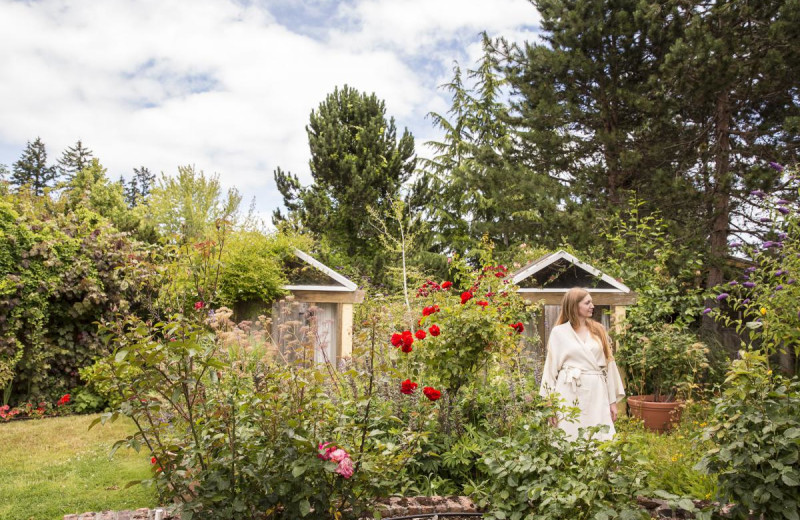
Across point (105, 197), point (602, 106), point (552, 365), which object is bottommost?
point (552, 365)

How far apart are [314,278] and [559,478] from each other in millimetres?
5978

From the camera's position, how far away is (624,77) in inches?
392

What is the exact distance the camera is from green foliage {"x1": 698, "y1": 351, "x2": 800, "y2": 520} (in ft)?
6.76

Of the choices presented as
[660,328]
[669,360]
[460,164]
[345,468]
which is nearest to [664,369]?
[669,360]

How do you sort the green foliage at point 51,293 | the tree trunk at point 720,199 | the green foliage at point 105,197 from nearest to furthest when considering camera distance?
1. the green foliage at point 51,293
2. the tree trunk at point 720,199
3. the green foliage at point 105,197

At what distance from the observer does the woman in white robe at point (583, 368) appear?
3.80 m

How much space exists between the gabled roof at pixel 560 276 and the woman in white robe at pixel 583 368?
12.1 ft

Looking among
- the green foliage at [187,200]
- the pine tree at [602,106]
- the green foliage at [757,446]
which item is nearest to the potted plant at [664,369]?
the pine tree at [602,106]

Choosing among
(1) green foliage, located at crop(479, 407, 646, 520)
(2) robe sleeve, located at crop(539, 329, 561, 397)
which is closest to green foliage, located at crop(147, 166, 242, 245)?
(2) robe sleeve, located at crop(539, 329, 561, 397)

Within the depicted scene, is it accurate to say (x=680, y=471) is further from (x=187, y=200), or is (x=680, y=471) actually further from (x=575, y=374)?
(x=187, y=200)

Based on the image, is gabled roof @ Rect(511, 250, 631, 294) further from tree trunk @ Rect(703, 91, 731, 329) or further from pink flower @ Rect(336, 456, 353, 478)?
pink flower @ Rect(336, 456, 353, 478)

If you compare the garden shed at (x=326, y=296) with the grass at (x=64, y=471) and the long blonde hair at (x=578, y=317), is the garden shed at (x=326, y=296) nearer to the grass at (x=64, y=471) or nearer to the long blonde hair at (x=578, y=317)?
the grass at (x=64, y=471)

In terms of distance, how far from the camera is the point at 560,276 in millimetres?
7777

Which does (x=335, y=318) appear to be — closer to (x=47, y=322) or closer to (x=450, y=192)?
(x=47, y=322)
